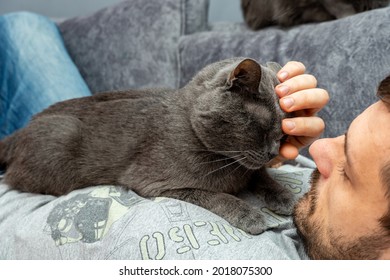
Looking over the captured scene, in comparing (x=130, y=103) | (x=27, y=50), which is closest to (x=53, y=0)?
(x=27, y=50)

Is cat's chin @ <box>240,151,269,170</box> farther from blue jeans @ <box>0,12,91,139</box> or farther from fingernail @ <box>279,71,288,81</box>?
blue jeans @ <box>0,12,91,139</box>

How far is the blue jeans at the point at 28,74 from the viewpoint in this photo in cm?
172

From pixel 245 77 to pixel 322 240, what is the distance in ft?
1.16

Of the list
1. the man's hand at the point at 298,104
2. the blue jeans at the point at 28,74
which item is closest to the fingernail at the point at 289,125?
the man's hand at the point at 298,104

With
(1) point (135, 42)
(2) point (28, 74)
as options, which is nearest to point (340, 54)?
(1) point (135, 42)

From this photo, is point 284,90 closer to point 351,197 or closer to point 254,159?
point 254,159

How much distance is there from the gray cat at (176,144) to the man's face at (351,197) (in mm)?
104

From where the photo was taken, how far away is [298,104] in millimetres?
925

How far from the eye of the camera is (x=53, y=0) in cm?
280

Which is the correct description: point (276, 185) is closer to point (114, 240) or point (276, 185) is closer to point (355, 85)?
point (114, 240)

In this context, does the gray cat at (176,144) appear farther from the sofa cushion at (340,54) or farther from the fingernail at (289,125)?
the sofa cushion at (340,54)

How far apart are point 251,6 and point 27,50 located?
1.00 m

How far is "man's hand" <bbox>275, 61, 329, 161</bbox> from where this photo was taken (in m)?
0.93

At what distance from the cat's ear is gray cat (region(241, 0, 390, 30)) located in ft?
3.61
